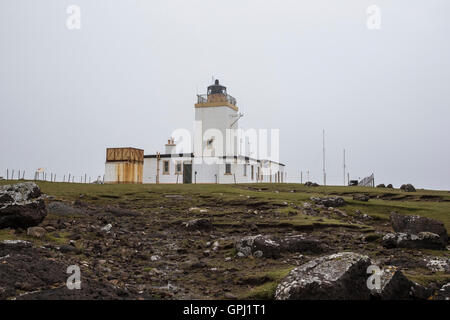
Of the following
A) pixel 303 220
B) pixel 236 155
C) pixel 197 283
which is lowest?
pixel 197 283

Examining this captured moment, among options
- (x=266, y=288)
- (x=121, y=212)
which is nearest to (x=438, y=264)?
(x=266, y=288)

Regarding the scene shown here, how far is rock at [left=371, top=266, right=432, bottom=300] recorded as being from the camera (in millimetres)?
7391

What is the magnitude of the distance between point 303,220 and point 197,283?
7.80 m

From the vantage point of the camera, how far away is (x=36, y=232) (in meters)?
11.5

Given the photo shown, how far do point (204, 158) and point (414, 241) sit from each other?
34746 mm

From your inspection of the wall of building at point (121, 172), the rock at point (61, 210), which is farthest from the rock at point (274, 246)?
the wall of building at point (121, 172)

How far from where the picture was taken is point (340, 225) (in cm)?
1541

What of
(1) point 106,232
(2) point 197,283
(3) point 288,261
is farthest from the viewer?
(1) point 106,232

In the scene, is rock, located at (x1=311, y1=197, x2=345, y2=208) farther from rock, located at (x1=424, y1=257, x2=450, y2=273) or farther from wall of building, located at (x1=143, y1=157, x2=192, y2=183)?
wall of building, located at (x1=143, y1=157, x2=192, y2=183)

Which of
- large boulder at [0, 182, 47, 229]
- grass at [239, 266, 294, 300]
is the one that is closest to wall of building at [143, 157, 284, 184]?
large boulder at [0, 182, 47, 229]

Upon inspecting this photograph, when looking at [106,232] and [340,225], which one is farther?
[340,225]

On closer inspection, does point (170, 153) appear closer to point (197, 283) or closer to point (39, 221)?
point (39, 221)

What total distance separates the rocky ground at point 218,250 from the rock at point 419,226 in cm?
4
